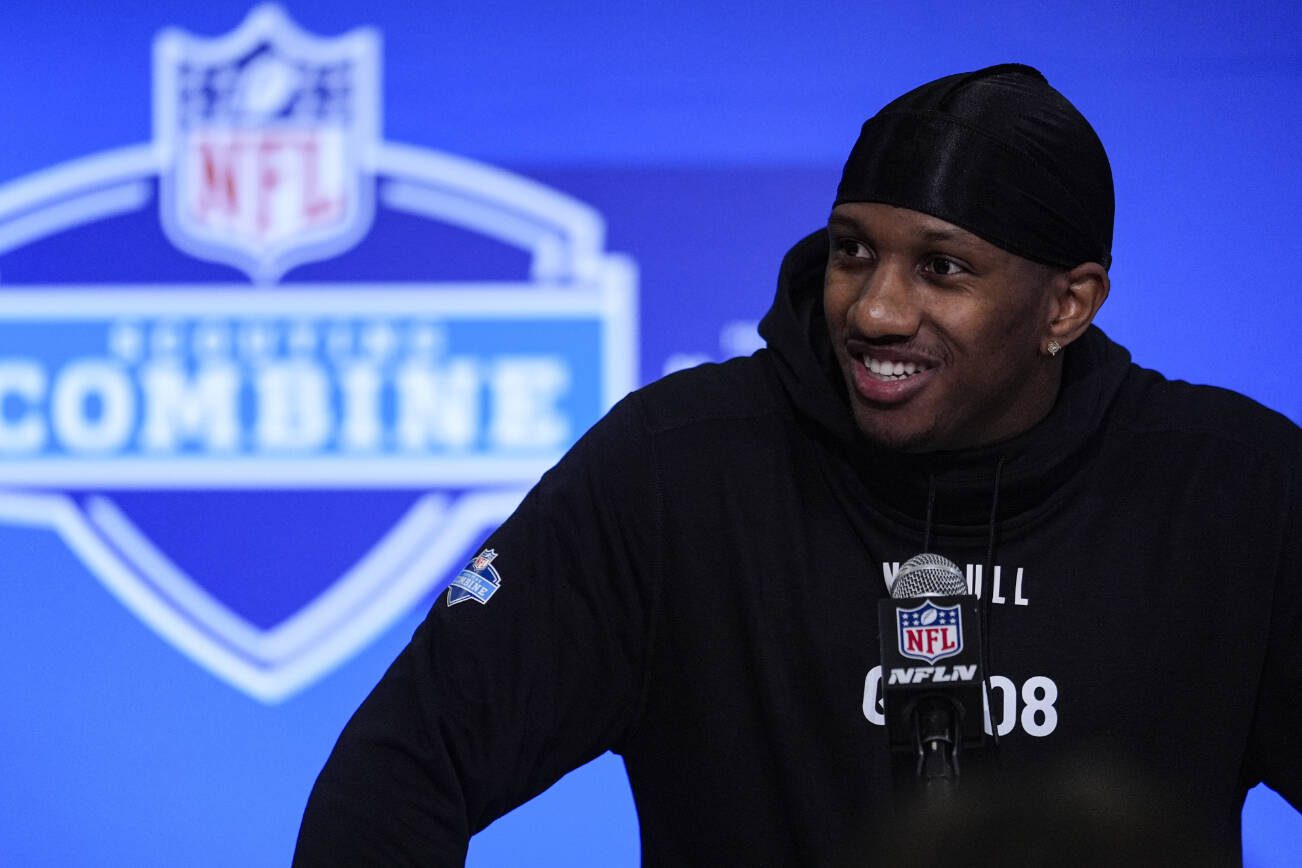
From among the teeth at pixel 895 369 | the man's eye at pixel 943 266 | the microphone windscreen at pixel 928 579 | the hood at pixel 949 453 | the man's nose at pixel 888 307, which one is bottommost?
the microphone windscreen at pixel 928 579

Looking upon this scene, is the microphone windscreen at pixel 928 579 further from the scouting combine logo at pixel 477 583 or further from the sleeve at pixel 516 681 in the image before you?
the scouting combine logo at pixel 477 583

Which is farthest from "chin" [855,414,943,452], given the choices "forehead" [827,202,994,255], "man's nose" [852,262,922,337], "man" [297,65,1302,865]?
"forehead" [827,202,994,255]

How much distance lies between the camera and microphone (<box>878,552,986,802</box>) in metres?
1.70

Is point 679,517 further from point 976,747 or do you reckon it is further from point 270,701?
point 270,701

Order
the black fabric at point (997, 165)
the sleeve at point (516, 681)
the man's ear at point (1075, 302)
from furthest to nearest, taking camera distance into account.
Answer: the man's ear at point (1075, 302), the black fabric at point (997, 165), the sleeve at point (516, 681)

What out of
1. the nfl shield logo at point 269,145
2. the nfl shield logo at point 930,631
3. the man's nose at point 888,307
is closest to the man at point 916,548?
the man's nose at point 888,307

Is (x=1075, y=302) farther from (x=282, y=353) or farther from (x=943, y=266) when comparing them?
(x=282, y=353)

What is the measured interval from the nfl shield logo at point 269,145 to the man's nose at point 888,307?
5.35 feet

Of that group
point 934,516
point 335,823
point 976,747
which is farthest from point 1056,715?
point 335,823

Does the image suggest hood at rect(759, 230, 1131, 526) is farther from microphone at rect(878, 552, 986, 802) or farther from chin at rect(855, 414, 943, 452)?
microphone at rect(878, 552, 986, 802)

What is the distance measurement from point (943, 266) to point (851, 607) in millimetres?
401

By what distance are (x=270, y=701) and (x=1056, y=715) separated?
184cm

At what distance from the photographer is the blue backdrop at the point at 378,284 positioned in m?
3.16

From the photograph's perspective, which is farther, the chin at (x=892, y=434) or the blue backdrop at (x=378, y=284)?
the blue backdrop at (x=378, y=284)
